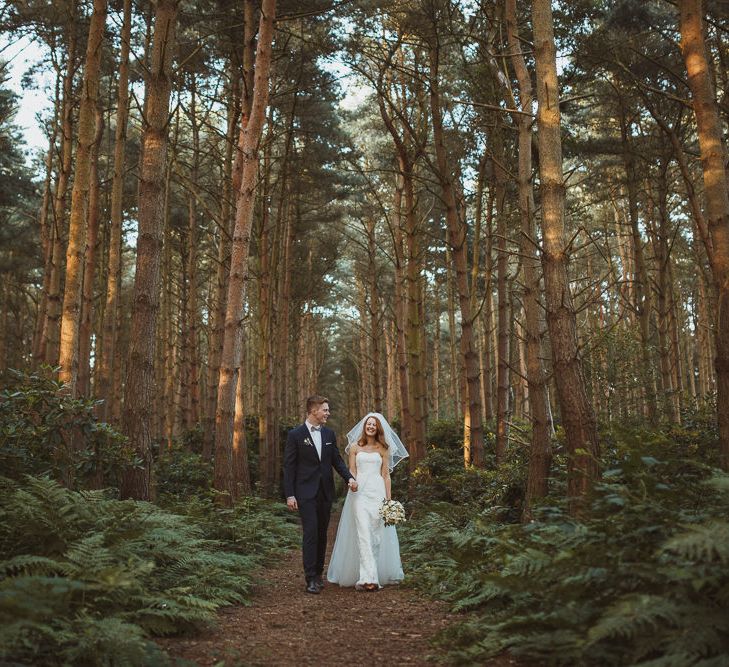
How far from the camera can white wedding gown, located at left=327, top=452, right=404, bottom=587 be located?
23.6ft

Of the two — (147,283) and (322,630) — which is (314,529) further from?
(147,283)

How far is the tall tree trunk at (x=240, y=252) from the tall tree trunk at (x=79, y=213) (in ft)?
6.55

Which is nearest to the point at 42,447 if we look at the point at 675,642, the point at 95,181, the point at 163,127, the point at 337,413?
the point at 163,127

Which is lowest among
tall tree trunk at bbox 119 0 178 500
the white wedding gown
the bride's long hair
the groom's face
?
the white wedding gown

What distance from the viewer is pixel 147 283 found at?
7609 millimetres

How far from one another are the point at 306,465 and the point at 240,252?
3728 millimetres

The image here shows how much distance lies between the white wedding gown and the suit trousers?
1.00 feet

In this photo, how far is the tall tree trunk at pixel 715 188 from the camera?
6.30 m

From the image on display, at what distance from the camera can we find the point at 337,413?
70188mm

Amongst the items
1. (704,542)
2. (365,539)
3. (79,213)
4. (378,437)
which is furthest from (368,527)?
(79,213)

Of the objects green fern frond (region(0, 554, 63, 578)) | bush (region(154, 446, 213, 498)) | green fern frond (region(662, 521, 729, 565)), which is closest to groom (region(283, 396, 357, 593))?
green fern frond (region(0, 554, 63, 578))

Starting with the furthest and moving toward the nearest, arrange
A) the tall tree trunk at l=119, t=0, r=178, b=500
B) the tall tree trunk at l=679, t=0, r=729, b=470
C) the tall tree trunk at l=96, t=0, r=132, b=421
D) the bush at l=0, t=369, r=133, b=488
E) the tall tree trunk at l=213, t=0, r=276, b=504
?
the tall tree trunk at l=96, t=0, r=132, b=421 < the tall tree trunk at l=213, t=0, r=276, b=504 < the tall tree trunk at l=119, t=0, r=178, b=500 < the bush at l=0, t=369, r=133, b=488 < the tall tree trunk at l=679, t=0, r=729, b=470

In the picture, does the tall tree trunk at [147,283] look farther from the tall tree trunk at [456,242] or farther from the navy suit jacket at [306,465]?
the tall tree trunk at [456,242]

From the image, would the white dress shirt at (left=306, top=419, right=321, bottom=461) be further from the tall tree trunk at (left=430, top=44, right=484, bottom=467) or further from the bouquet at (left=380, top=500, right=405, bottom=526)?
the tall tree trunk at (left=430, top=44, right=484, bottom=467)
